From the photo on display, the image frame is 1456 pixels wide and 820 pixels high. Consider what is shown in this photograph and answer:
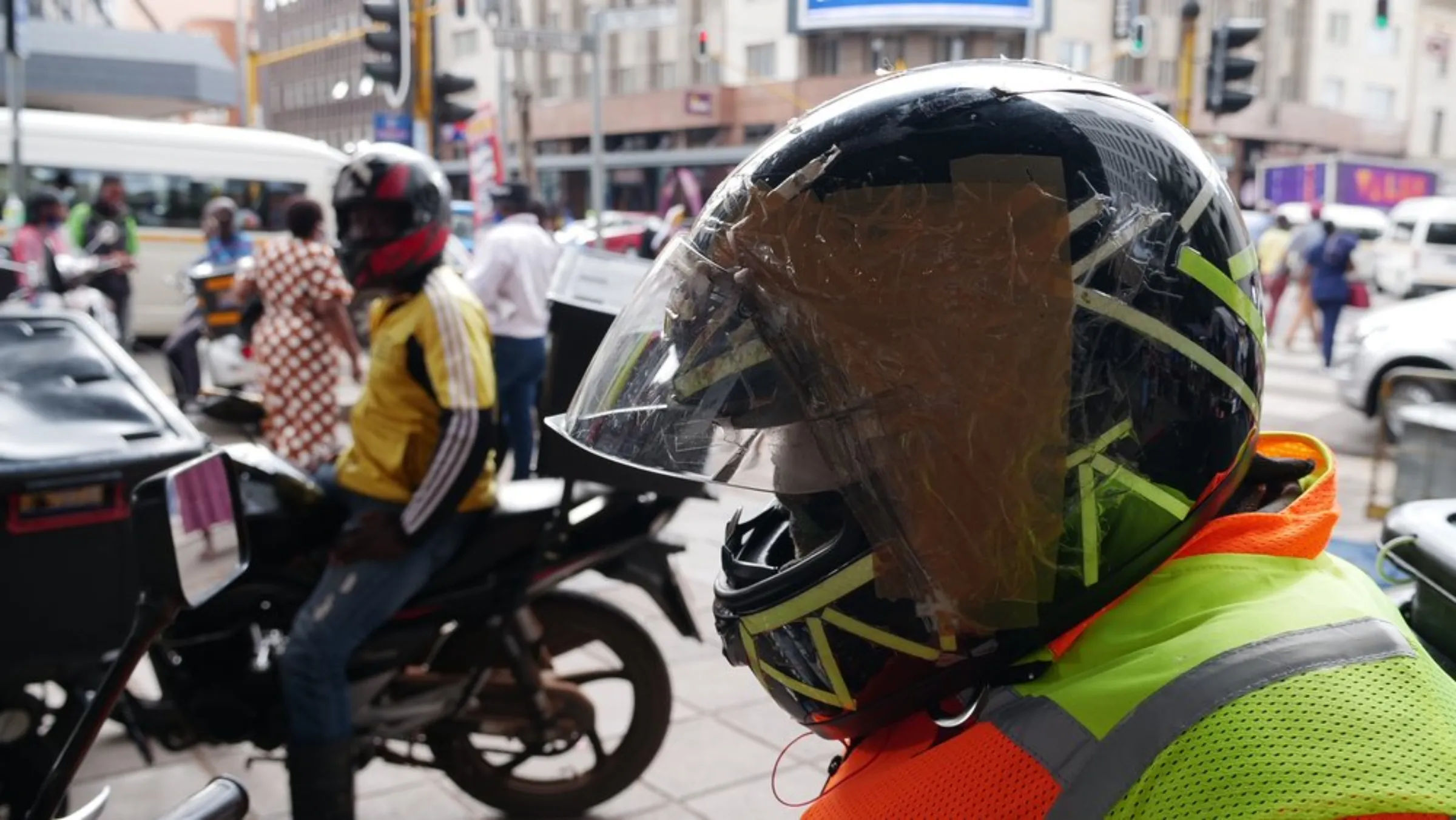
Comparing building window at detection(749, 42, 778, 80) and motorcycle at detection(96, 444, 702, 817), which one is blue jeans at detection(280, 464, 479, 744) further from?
building window at detection(749, 42, 778, 80)

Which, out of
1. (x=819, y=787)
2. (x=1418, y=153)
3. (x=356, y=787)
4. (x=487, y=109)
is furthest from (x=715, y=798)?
(x=1418, y=153)

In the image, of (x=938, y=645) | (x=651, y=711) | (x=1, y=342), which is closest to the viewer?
(x=938, y=645)

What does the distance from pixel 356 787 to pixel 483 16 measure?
1043 cm

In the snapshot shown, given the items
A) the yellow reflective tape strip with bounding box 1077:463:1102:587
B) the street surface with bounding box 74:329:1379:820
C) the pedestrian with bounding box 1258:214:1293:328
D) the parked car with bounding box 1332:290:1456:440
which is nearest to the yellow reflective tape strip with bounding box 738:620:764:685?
the yellow reflective tape strip with bounding box 1077:463:1102:587

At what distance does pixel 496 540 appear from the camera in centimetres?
339

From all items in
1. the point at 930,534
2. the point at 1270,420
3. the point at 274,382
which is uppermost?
the point at 930,534

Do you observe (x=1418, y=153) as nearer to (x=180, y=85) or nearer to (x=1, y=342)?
(x=180, y=85)

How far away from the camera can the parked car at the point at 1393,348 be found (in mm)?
9609

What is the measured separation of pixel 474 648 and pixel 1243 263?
262cm

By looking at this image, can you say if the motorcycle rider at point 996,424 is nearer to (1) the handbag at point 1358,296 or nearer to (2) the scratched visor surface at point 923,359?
(2) the scratched visor surface at point 923,359

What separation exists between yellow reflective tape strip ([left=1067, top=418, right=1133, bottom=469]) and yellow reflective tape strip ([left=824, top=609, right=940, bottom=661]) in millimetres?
223

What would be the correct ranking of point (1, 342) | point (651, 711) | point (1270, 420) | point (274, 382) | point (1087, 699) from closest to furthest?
point (1087, 699)
point (1, 342)
point (651, 711)
point (274, 382)
point (1270, 420)

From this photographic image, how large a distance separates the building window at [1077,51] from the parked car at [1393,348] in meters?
26.5

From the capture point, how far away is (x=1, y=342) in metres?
3.13
